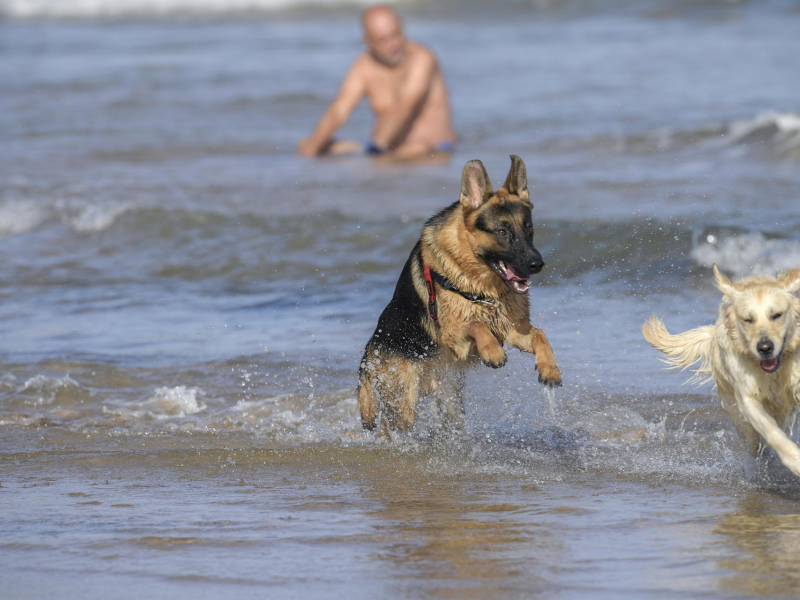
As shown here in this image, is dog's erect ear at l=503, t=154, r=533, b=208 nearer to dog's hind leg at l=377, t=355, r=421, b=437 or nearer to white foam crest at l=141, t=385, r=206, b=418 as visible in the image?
dog's hind leg at l=377, t=355, r=421, b=437

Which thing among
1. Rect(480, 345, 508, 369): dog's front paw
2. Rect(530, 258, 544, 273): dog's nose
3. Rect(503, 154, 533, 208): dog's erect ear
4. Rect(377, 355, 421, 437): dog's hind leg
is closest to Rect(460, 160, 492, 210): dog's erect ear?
Rect(503, 154, 533, 208): dog's erect ear

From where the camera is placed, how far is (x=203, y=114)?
18844mm

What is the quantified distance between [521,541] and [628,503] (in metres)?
0.68

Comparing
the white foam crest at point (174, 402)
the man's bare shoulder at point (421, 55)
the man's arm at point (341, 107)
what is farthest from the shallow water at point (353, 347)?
the man's bare shoulder at point (421, 55)

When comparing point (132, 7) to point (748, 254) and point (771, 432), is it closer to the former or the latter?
point (748, 254)

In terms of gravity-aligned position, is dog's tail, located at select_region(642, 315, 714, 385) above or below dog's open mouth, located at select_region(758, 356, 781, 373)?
below

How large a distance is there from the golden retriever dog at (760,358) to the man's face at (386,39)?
31.7 ft

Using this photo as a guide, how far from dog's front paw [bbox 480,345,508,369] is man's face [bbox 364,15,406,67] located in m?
9.32

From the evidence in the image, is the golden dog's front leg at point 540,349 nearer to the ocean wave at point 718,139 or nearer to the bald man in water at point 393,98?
the ocean wave at point 718,139

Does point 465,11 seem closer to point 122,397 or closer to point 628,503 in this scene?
point 122,397

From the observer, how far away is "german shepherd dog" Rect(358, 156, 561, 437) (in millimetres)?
5625

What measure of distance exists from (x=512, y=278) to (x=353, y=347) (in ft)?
7.85

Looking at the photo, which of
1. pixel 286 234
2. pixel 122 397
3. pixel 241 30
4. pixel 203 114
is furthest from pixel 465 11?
pixel 122 397

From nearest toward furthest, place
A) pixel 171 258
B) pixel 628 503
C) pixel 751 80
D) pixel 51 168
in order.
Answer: pixel 628 503 < pixel 171 258 < pixel 51 168 < pixel 751 80
